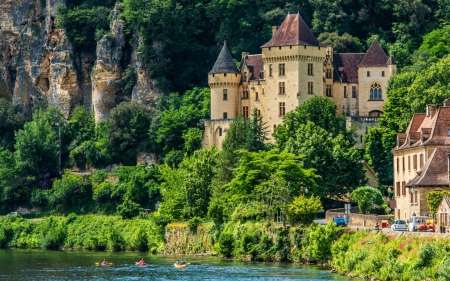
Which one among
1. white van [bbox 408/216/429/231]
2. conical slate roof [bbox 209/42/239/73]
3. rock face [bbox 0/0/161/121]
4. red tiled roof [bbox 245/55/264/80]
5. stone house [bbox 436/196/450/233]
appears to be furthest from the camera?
rock face [bbox 0/0/161/121]

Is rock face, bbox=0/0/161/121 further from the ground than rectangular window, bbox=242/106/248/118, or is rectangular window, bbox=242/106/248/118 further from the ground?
rock face, bbox=0/0/161/121

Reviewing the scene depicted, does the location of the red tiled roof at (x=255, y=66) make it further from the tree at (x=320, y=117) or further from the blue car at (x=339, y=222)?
the blue car at (x=339, y=222)

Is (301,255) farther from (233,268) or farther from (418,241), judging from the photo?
(418,241)

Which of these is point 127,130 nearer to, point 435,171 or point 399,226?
point 435,171

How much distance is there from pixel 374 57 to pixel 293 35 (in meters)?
8.73

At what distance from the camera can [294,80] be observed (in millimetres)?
129250

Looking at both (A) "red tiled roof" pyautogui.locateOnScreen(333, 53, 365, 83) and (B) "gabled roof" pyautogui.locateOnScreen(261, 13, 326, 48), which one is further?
(A) "red tiled roof" pyautogui.locateOnScreen(333, 53, 365, 83)

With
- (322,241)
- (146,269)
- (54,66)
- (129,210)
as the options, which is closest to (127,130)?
(54,66)

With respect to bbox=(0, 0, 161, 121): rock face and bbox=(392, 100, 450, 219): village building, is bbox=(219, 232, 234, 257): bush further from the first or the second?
bbox=(0, 0, 161, 121): rock face

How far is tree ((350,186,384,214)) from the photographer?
108m

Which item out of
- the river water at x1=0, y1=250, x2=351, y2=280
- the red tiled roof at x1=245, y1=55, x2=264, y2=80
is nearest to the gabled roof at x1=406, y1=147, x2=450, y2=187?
the river water at x1=0, y1=250, x2=351, y2=280

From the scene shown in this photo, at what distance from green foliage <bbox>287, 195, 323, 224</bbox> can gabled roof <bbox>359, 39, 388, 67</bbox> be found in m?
36.5

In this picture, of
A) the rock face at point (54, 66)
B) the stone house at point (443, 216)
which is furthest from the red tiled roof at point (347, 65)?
the stone house at point (443, 216)

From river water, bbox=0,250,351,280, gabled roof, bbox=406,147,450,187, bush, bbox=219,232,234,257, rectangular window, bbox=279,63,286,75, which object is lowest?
river water, bbox=0,250,351,280
